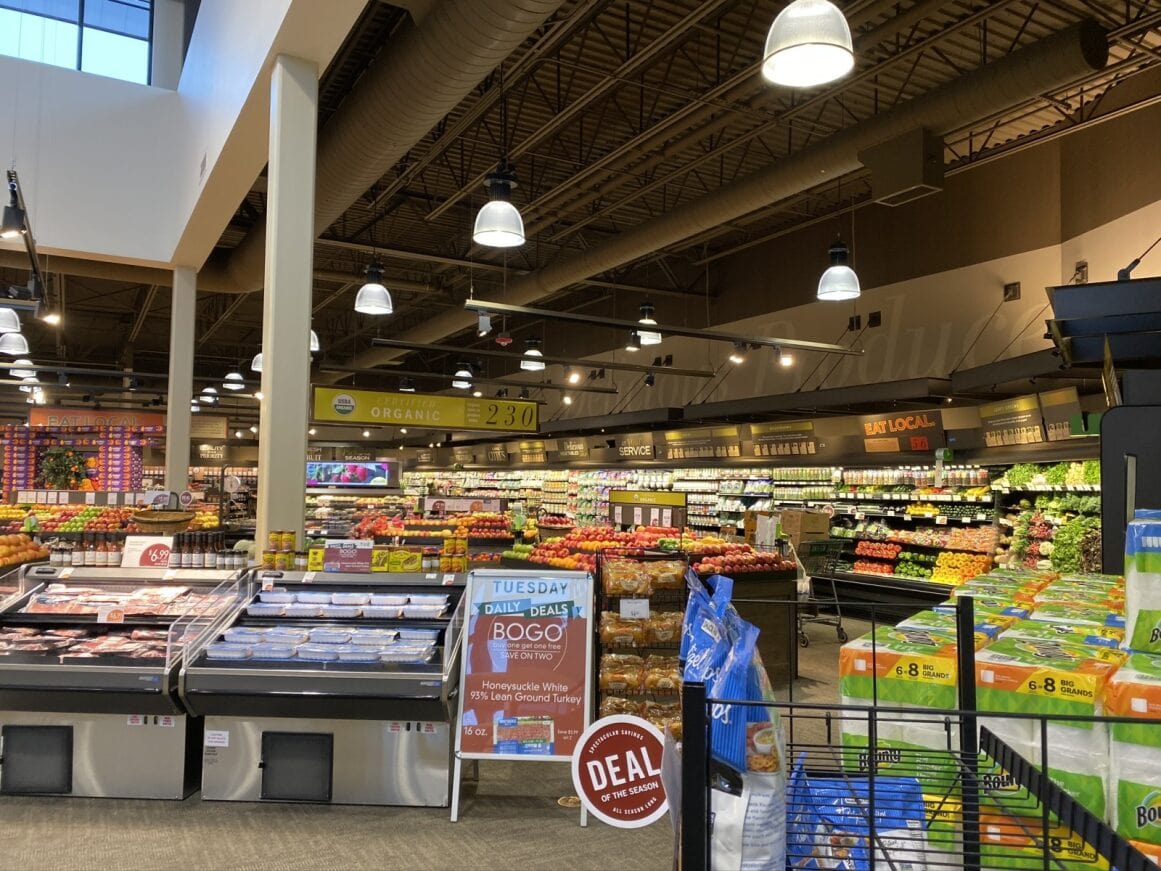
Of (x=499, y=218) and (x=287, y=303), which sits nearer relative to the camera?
(x=287, y=303)

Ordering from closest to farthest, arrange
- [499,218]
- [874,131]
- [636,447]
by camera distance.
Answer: [499,218] < [874,131] < [636,447]

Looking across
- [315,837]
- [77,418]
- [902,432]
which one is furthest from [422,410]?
[77,418]

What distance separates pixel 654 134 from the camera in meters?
9.59

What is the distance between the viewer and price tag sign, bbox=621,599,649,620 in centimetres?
515

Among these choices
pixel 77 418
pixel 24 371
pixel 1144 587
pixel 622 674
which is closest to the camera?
pixel 1144 587

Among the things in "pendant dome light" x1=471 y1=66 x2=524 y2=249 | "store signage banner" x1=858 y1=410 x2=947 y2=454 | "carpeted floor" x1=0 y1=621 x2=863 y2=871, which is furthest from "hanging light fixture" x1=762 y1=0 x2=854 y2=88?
"store signage banner" x1=858 y1=410 x2=947 y2=454

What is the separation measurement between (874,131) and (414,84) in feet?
14.6

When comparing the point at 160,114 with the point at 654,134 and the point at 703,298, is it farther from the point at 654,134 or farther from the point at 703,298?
the point at 703,298

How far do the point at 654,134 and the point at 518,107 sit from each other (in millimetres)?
1704

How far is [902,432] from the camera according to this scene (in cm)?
1206

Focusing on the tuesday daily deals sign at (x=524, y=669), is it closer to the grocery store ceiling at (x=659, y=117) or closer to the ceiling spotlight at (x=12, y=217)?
the grocery store ceiling at (x=659, y=117)

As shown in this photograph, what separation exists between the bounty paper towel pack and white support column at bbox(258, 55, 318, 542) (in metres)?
5.34

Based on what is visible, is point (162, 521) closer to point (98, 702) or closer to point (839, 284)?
point (98, 702)

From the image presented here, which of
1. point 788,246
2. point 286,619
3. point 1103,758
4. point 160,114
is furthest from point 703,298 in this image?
point 1103,758
